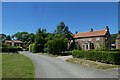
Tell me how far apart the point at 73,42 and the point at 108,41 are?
635 inches

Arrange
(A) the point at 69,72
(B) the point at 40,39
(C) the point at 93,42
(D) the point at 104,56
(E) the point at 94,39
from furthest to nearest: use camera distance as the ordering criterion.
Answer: (C) the point at 93,42
(E) the point at 94,39
(B) the point at 40,39
(D) the point at 104,56
(A) the point at 69,72

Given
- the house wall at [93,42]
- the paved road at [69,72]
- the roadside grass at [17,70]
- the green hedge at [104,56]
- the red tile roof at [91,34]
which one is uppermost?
the red tile roof at [91,34]

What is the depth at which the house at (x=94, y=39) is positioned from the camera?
6850cm

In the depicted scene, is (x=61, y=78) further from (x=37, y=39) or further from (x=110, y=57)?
(x=37, y=39)

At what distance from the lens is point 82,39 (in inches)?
A: 3066

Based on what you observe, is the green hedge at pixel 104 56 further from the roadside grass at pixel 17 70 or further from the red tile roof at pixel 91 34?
the red tile roof at pixel 91 34

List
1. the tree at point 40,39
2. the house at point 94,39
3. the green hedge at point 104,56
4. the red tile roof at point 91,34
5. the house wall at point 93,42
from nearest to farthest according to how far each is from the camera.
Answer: the green hedge at point 104,56
the tree at point 40,39
the house at point 94,39
the house wall at point 93,42
the red tile roof at point 91,34

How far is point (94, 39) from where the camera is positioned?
2844 inches

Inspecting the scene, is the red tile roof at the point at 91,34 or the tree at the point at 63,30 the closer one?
the red tile roof at the point at 91,34

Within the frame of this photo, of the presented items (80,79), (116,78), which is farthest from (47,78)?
Result: (116,78)

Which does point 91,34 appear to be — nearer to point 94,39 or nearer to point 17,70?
point 94,39

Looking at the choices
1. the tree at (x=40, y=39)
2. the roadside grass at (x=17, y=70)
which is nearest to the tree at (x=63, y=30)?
the tree at (x=40, y=39)

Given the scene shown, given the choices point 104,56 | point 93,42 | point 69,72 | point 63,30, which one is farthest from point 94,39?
point 69,72

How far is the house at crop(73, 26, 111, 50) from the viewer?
68.5m
